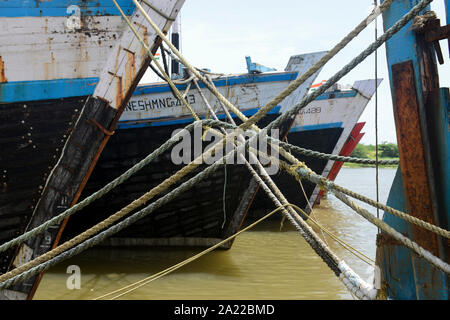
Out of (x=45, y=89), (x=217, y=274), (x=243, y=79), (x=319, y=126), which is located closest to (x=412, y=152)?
(x=45, y=89)

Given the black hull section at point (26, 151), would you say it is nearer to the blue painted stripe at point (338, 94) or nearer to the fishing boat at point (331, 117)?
the fishing boat at point (331, 117)

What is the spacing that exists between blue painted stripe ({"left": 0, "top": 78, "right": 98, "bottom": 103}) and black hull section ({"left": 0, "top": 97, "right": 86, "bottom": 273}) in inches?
1.7

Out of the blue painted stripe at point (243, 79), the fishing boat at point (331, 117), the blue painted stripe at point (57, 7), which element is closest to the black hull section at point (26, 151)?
the blue painted stripe at point (57, 7)

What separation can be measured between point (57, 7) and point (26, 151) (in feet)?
4.06

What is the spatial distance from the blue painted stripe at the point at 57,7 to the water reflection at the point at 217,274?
3014 mm

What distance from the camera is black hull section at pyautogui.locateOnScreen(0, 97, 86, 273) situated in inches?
118

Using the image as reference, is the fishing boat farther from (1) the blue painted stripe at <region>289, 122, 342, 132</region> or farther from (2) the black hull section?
(2) the black hull section

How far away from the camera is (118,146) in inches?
186

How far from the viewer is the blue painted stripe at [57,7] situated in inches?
116

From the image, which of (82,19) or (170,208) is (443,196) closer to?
(82,19)

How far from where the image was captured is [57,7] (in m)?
3.02

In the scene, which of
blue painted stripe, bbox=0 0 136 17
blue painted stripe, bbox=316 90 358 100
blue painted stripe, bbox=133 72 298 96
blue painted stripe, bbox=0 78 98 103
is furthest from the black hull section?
blue painted stripe, bbox=316 90 358 100

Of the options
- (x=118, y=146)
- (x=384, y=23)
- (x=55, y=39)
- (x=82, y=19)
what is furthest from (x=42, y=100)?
(x=384, y=23)

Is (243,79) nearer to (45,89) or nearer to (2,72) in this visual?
(45,89)
